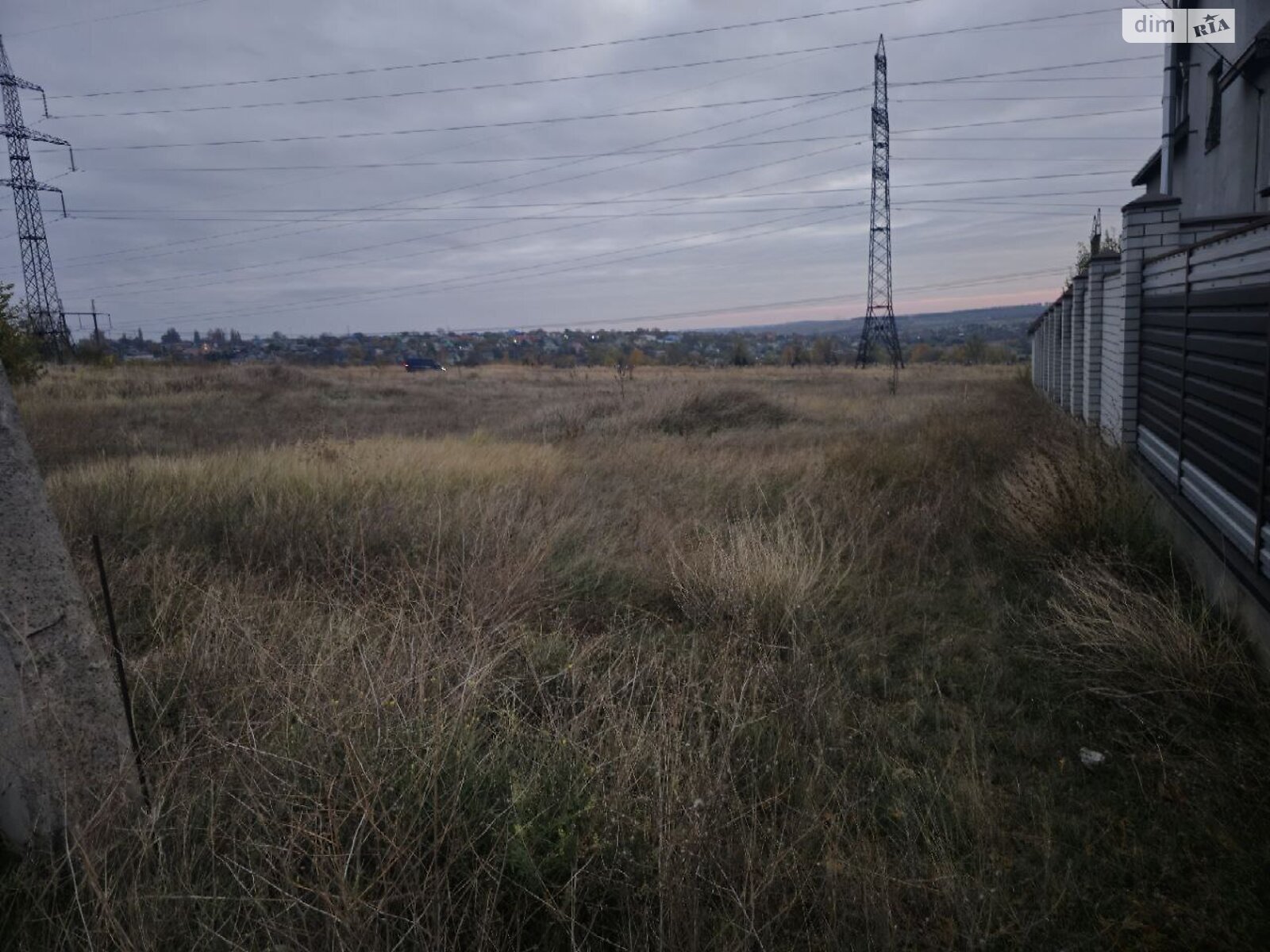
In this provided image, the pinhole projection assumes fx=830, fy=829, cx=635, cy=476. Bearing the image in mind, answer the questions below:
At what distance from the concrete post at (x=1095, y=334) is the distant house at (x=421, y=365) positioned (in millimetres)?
43364

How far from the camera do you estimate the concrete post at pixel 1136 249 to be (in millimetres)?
6719

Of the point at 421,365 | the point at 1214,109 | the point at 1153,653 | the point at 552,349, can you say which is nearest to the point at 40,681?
the point at 1153,653

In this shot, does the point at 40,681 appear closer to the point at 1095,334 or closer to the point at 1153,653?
the point at 1153,653

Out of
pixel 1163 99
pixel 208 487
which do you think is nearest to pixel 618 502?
pixel 208 487

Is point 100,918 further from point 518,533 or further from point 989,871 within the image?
point 518,533

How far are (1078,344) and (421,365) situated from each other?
48.1 meters

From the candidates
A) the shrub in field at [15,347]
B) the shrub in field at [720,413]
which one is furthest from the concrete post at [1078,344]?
the shrub in field at [15,347]

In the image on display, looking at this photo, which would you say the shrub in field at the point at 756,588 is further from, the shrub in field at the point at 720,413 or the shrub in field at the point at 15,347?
the shrub in field at the point at 15,347

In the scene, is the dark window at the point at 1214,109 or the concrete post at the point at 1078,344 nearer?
the concrete post at the point at 1078,344

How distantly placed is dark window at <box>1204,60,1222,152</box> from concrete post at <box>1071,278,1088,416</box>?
437 cm

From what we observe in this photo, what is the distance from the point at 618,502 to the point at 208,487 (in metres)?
3.56

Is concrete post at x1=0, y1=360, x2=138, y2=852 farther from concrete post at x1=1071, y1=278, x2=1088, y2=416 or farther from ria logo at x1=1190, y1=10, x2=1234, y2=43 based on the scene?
ria logo at x1=1190, y1=10, x2=1234, y2=43

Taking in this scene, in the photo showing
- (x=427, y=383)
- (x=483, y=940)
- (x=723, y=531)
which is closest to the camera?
(x=483, y=940)

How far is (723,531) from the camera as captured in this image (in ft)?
21.6
